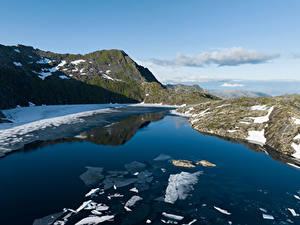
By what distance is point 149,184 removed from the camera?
23.0 m

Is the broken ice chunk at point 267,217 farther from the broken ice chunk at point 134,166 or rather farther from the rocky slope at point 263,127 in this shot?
the rocky slope at point 263,127

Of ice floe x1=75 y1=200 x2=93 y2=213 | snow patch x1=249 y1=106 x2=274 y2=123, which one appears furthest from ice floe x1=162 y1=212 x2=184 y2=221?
snow patch x1=249 y1=106 x2=274 y2=123

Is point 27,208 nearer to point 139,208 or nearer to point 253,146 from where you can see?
point 139,208

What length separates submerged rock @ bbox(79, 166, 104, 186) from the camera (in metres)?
23.4

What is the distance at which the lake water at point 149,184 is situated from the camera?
1695cm

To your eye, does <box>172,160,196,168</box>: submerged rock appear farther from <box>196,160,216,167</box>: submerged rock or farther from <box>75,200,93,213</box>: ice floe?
<box>75,200,93,213</box>: ice floe

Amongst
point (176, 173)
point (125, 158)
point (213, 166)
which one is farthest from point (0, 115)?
point (213, 166)

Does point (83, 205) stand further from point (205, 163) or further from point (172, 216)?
point (205, 163)

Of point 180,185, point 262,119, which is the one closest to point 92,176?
point 180,185

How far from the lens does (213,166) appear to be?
2962cm

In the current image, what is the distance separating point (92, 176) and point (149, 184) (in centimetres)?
847

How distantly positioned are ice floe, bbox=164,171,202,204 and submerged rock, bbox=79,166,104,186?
32.4ft

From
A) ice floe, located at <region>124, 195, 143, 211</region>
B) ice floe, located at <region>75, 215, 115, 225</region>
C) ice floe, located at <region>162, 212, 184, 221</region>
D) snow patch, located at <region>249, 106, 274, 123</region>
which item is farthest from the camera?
snow patch, located at <region>249, 106, 274, 123</region>

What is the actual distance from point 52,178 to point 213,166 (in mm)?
25200
